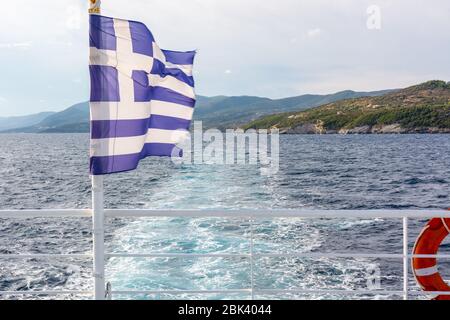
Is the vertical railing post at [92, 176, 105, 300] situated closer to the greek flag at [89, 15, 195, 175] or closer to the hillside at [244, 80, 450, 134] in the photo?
the greek flag at [89, 15, 195, 175]

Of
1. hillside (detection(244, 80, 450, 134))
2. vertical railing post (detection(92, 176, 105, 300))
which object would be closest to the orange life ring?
vertical railing post (detection(92, 176, 105, 300))

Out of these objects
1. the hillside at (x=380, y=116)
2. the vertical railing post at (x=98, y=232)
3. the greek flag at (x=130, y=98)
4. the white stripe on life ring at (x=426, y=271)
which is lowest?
the white stripe on life ring at (x=426, y=271)

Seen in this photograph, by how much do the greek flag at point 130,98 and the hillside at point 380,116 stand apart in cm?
9926

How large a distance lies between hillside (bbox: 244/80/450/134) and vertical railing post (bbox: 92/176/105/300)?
9978 centimetres

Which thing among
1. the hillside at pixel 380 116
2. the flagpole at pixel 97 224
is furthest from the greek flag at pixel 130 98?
the hillside at pixel 380 116

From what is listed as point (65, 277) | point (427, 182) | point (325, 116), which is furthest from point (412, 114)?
point (65, 277)

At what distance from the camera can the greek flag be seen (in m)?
2.58

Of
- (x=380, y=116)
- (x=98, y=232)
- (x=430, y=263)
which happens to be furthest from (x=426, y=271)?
(x=380, y=116)

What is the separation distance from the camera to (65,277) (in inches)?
309

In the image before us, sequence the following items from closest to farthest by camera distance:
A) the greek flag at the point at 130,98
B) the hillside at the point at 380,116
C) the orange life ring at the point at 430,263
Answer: the greek flag at the point at 130,98 < the orange life ring at the point at 430,263 < the hillside at the point at 380,116

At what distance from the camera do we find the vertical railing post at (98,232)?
8.48 ft

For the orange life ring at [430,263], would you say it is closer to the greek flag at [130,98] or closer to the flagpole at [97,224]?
the greek flag at [130,98]

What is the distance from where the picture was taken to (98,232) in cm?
262
